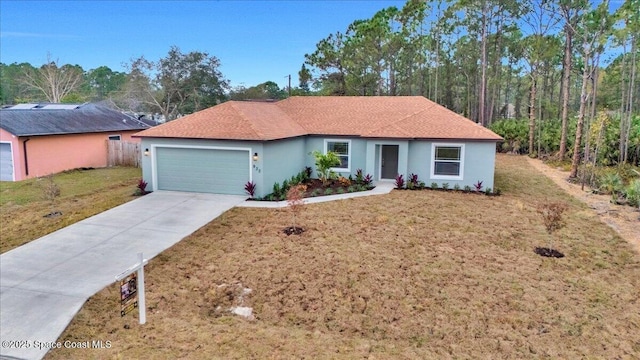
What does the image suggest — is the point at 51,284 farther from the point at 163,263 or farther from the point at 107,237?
the point at 107,237

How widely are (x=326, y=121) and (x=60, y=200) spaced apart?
11.1m

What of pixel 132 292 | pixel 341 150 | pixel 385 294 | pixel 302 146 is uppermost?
pixel 302 146

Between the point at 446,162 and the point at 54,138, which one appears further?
the point at 54,138

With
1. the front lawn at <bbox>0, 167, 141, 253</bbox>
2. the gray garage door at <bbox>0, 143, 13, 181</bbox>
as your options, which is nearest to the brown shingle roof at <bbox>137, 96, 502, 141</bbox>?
the front lawn at <bbox>0, 167, 141, 253</bbox>

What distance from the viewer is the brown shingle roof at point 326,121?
15055 millimetres

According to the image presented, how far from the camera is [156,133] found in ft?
49.4

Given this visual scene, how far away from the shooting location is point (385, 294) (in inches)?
284

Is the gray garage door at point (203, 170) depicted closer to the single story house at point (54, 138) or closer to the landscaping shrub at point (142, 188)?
the landscaping shrub at point (142, 188)

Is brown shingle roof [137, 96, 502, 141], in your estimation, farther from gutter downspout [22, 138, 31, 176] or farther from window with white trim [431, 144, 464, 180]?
gutter downspout [22, 138, 31, 176]

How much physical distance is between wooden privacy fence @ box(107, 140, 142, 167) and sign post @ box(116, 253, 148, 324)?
18.7 m

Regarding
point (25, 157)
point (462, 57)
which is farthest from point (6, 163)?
point (462, 57)

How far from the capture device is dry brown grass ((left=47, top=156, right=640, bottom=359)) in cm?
567

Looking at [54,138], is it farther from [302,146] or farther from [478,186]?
[478,186]

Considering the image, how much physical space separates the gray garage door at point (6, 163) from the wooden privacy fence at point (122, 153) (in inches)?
207
